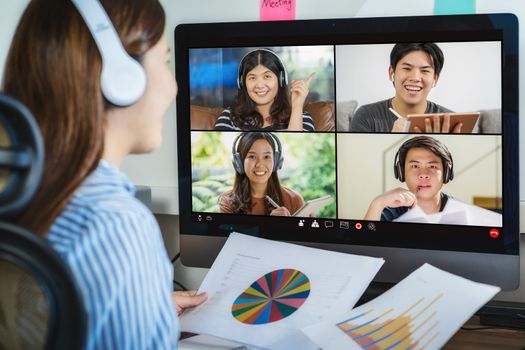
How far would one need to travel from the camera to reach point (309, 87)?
4.24ft

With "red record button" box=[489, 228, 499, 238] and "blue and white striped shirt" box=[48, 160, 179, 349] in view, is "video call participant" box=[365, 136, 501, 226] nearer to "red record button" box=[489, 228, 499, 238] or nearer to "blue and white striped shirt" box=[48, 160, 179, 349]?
"red record button" box=[489, 228, 499, 238]

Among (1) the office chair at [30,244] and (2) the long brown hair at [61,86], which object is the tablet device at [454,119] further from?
(1) the office chair at [30,244]

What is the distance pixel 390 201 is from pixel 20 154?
872 mm

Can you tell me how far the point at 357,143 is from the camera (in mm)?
1271

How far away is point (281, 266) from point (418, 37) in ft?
1.40

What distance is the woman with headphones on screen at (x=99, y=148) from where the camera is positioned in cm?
57

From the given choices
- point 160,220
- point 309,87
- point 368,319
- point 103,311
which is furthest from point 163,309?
point 160,220

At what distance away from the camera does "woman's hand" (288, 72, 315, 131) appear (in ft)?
4.25

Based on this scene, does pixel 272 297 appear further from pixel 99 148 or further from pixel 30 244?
pixel 30 244

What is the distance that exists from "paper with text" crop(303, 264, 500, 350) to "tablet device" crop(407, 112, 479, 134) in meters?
0.24

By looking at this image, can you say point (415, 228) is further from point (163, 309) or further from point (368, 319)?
point (163, 309)

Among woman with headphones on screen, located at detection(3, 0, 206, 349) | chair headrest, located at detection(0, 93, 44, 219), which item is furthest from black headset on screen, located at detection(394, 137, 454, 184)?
chair headrest, located at detection(0, 93, 44, 219)

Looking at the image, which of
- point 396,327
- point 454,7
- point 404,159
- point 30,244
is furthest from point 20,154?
point 454,7

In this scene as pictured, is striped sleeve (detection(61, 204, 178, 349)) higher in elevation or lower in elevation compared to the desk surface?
higher
